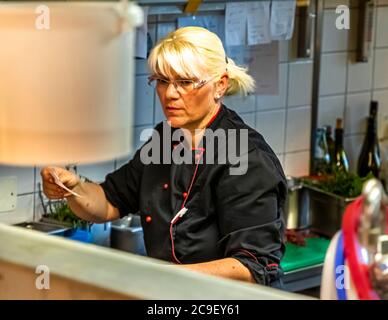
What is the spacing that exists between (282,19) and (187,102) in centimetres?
110

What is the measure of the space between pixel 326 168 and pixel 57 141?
90.5 inches

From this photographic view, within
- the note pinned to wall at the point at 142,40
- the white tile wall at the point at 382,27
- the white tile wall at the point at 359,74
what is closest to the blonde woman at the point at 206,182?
the note pinned to wall at the point at 142,40

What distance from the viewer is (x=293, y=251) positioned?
8.48ft

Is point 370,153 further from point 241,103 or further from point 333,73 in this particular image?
point 241,103

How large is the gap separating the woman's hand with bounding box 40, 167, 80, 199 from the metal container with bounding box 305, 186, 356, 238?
119 cm

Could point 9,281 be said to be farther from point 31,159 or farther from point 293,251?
point 293,251

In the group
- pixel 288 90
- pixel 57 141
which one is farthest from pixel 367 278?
pixel 288 90

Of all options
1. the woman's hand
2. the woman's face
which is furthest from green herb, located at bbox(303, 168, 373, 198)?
the woman's hand

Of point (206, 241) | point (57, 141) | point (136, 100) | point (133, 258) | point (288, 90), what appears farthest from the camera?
point (288, 90)

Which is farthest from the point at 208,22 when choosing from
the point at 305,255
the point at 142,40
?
the point at 305,255

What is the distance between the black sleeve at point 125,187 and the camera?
6.21ft

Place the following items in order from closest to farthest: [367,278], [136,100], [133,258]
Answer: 1. [367,278]
2. [133,258]
3. [136,100]

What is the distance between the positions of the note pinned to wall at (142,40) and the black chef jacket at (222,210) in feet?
2.15

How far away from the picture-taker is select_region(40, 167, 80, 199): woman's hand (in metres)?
1.73
